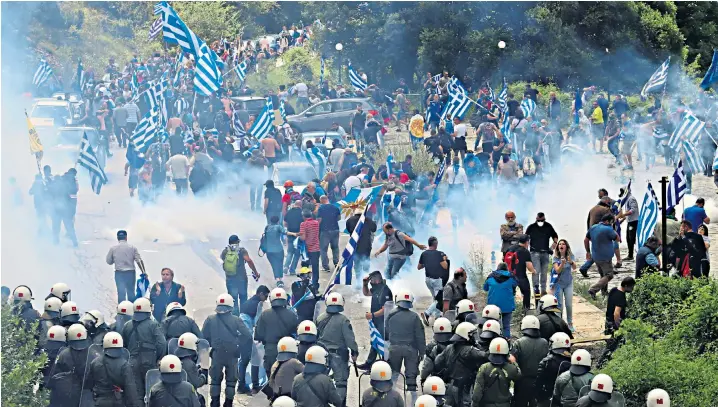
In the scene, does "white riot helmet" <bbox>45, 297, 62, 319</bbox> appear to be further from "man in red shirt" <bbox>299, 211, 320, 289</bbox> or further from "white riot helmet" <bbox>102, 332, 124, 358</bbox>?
"man in red shirt" <bbox>299, 211, 320, 289</bbox>

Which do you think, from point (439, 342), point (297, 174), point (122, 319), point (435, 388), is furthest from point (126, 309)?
point (297, 174)

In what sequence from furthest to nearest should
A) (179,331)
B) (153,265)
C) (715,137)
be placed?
(715,137) < (153,265) < (179,331)

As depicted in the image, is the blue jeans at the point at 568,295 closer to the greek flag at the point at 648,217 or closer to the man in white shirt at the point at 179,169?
the greek flag at the point at 648,217

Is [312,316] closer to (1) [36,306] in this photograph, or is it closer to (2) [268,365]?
(2) [268,365]

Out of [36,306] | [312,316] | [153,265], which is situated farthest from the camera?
[153,265]

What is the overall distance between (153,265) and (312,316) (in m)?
6.64

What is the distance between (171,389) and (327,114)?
23.5 m

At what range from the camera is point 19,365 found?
13055mm

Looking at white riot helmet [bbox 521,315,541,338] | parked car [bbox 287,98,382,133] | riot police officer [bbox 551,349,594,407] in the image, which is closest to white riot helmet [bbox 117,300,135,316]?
white riot helmet [bbox 521,315,541,338]

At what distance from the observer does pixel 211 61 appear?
26.2 meters

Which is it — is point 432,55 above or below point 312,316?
above

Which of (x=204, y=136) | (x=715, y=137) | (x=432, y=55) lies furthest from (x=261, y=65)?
(x=715, y=137)

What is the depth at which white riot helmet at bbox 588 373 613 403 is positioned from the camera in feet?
37.6

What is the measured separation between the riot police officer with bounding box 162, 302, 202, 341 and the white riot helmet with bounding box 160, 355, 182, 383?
6.97ft
